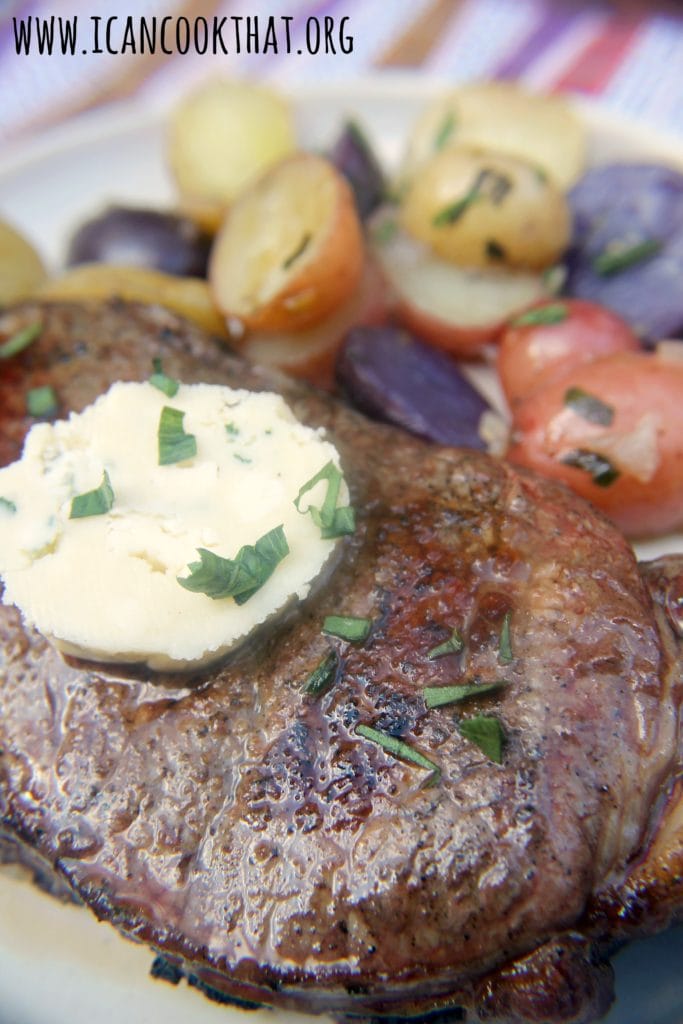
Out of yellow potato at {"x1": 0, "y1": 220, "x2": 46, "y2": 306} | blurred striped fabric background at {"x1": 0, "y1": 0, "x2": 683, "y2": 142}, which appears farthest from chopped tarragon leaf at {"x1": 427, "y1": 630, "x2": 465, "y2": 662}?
blurred striped fabric background at {"x1": 0, "y1": 0, "x2": 683, "y2": 142}

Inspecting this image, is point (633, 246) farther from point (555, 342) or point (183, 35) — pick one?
point (183, 35)

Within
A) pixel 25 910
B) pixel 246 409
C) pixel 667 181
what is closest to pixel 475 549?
pixel 246 409

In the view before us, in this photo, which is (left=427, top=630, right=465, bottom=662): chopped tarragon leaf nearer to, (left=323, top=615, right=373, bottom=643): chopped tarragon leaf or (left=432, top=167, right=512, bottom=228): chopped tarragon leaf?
(left=323, top=615, right=373, bottom=643): chopped tarragon leaf

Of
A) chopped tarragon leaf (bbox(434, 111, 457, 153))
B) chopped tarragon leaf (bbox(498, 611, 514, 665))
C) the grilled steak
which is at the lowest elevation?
the grilled steak

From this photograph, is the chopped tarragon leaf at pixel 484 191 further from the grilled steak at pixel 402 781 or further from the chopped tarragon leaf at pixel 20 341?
the chopped tarragon leaf at pixel 20 341

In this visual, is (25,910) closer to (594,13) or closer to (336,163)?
(336,163)

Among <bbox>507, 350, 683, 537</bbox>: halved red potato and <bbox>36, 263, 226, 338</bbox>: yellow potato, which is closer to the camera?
<bbox>507, 350, 683, 537</bbox>: halved red potato

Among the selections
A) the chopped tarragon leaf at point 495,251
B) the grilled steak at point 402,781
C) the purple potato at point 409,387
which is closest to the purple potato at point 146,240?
the purple potato at point 409,387

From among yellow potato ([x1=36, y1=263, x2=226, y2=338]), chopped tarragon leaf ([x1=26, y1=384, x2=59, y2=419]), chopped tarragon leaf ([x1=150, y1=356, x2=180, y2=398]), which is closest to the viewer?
chopped tarragon leaf ([x1=150, y1=356, x2=180, y2=398])
